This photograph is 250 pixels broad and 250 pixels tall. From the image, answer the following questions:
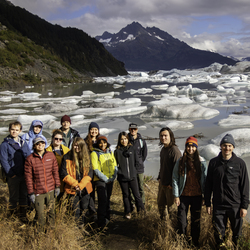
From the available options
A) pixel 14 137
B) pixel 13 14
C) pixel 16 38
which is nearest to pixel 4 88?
pixel 16 38

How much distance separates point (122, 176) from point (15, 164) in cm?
132

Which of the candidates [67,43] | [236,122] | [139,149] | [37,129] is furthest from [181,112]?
[67,43]

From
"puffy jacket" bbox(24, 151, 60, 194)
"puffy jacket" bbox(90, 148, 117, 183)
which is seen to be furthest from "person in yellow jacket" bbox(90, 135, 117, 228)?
"puffy jacket" bbox(24, 151, 60, 194)

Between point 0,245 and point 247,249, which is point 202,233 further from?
point 0,245

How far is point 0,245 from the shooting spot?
2.48 meters

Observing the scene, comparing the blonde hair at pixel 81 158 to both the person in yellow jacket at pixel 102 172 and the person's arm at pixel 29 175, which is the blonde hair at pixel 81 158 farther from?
the person's arm at pixel 29 175

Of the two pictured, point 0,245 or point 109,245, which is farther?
point 109,245

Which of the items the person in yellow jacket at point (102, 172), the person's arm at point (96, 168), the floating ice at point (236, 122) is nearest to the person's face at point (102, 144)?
the person in yellow jacket at point (102, 172)

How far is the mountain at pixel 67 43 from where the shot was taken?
5112 cm

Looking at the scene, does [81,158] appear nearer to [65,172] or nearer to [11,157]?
[65,172]

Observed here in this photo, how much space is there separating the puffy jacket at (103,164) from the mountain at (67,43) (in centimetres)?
4913

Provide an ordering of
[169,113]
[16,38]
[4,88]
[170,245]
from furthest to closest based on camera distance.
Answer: [16,38]
[4,88]
[169,113]
[170,245]

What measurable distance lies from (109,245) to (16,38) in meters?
40.7

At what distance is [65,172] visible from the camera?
10.2 feet
